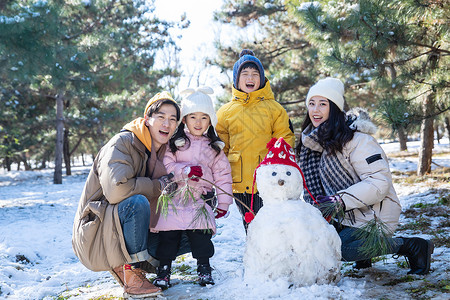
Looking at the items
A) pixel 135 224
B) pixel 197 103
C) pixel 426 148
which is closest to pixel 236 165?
pixel 197 103

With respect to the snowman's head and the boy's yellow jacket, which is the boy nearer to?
the boy's yellow jacket

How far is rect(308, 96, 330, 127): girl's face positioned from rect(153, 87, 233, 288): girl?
0.76m

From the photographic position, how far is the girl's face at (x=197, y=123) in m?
2.81

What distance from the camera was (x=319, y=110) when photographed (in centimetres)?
272

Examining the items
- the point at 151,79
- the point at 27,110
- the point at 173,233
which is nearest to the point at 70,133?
the point at 27,110

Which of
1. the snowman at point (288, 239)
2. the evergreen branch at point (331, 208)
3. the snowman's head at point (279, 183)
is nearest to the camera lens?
the snowman at point (288, 239)

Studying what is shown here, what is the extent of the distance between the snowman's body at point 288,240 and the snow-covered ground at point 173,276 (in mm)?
69

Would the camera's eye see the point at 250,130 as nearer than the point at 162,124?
No

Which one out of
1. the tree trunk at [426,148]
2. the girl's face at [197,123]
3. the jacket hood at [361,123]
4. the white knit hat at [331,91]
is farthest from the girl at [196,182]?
the tree trunk at [426,148]

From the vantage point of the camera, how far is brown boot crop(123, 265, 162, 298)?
7.47 feet

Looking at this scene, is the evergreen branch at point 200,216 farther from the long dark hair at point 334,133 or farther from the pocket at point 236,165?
the long dark hair at point 334,133

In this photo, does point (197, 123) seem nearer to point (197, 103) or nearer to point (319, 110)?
point (197, 103)

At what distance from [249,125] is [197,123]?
444mm

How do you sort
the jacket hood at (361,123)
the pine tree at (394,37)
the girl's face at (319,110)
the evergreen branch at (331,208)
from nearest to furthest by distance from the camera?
the evergreen branch at (331,208), the jacket hood at (361,123), the girl's face at (319,110), the pine tree at (394,37)
